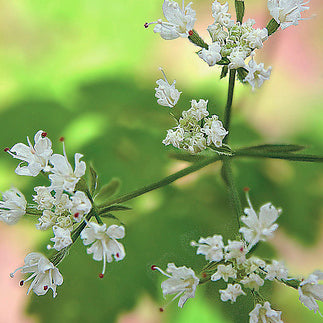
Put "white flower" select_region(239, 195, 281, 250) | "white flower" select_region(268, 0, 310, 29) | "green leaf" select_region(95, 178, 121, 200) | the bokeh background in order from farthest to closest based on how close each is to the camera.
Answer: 1. the bokeh background
2. "green leaf" select_region(95, 178, 121, 200)
3. "white flower" select_region(268, 0, 310, 29)
4. "white flower" select_region(239, 195, 281, 250)

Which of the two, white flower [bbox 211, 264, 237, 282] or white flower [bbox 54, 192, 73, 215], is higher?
white flower [bbox 54, 192, 73, 215]

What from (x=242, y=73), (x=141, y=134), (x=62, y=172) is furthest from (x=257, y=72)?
(x=141, y=134)

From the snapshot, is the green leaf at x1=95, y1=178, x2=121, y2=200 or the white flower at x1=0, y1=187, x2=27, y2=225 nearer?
the white flower at x1=0, y1=187, x2=27, y2=225

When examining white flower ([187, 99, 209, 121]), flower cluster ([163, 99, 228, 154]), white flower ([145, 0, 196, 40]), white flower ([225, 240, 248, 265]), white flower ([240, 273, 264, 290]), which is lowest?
white flower ([240, 273, 264, 290])

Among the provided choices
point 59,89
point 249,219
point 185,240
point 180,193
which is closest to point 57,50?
point 59,89

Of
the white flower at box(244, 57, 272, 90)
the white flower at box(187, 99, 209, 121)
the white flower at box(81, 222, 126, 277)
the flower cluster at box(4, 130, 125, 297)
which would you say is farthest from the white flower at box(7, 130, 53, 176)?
the white flower at box(244, 57, 272, 90)

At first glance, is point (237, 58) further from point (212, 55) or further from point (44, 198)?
point (44, 198)

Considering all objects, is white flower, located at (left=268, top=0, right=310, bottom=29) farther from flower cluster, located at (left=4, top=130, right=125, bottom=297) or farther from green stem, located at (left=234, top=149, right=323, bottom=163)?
flower cluster, located at (left=4, top=130, right=125, bottom=297)

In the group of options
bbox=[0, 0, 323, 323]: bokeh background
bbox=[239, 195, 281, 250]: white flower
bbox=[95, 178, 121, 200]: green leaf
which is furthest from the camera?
bbox=[0, 0, 323, 323]: bokeh background
